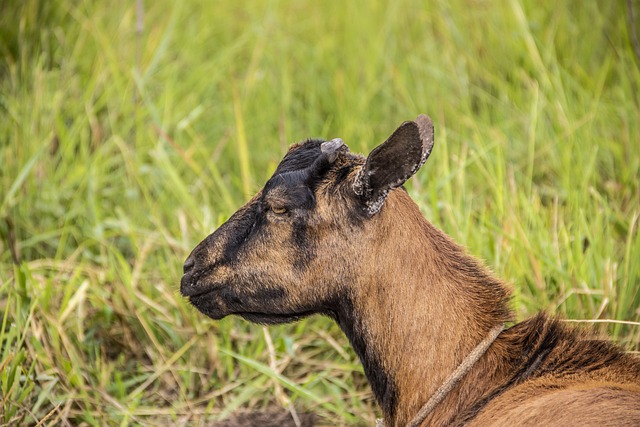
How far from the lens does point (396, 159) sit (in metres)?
3.08

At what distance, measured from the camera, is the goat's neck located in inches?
129

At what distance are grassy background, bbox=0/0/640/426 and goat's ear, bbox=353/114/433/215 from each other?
2.57ft

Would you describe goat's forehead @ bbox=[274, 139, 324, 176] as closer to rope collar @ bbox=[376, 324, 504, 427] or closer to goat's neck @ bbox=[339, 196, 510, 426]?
goat's neck @ bbox=[339, 196, 510, 426]

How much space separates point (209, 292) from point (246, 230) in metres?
0.30

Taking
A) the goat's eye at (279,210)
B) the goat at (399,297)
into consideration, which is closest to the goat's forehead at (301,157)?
the goat at (399,297)

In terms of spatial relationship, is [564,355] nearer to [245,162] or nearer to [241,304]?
[241,304]

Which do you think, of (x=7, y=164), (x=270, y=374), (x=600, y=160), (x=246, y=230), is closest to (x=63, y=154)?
(x=7, y=164)

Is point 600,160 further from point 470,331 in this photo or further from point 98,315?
point 98,315

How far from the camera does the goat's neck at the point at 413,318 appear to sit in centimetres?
329

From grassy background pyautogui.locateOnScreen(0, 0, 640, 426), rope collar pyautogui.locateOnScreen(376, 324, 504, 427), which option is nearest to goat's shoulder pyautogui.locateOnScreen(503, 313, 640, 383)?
rope collar pyautogui.locateOnScreen(376, 324, 504, 427)

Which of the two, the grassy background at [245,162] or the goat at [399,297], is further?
the grassy background at [245,162]

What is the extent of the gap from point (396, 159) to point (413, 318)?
620 millimetres

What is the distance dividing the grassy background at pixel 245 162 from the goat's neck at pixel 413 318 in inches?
13.2

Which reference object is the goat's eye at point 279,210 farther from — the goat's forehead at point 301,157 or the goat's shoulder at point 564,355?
the goat's shoulder at point 564,355
